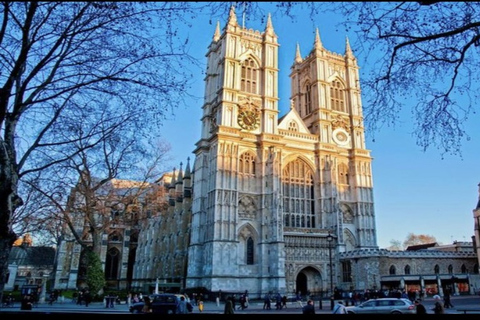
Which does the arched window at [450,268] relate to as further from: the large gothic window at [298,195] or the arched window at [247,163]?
the arched window at [247,163]

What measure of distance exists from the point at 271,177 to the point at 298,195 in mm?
4846

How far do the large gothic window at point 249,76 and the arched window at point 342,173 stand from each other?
44.8 ft

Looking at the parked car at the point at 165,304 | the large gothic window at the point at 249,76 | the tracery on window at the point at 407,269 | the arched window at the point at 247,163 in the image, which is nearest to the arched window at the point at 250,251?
the arched window at the point at 247,163

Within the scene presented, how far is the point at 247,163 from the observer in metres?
42.4

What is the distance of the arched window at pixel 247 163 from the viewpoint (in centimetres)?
4197

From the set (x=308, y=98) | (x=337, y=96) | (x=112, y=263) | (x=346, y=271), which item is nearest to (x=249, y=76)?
(x=308, y=98)

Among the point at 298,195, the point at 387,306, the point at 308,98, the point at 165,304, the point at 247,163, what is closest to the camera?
the point at 387,306

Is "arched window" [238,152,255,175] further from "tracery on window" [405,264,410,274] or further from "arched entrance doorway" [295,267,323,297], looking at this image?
"tracery on window" [405,264,410,274]

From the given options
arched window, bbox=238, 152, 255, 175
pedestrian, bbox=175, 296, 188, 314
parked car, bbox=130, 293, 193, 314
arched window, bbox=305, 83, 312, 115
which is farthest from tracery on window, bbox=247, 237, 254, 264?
parked car, bbox=130, 293, 193, 314

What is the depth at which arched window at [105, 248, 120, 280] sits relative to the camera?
63.6 m

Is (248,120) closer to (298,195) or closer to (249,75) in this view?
(249,75)

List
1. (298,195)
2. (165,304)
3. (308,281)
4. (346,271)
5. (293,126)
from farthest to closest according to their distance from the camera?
(293,126)
(298,195)
(308,281)
(346,271)
(165,304)
